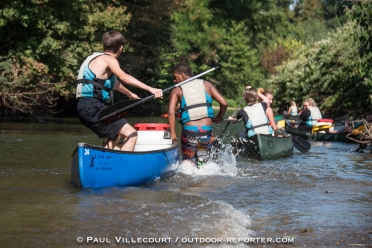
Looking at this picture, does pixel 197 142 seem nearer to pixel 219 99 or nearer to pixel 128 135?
pixel 219 99

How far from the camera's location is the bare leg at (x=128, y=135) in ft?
28.6

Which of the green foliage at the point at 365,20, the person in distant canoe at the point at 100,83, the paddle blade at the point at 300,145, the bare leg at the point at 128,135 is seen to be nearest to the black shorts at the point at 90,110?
the person in distant canoe at the point at 100,83

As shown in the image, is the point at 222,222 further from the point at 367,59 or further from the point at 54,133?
the point at 54,133

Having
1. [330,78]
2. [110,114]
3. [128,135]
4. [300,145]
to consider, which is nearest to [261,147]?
[300,145]

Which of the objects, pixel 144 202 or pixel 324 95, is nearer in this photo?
pixel 144 202

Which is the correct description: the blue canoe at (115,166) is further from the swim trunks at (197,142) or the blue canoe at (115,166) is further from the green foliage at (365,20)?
the green foliage at (365,20)

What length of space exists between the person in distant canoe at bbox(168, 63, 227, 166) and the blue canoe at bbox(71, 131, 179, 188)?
35 cm

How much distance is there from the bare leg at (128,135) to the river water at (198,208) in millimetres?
523

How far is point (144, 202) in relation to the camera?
310 inches

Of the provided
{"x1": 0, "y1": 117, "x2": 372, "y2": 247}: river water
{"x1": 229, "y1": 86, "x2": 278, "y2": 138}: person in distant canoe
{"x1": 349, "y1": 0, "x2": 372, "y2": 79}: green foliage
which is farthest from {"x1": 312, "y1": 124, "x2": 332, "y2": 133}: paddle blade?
{"x1": 0, "y1": 117, "x2": 372, "y2": 247}: river water

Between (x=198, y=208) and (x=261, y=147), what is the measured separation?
5.86 m

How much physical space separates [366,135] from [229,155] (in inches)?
157

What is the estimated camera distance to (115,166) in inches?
335

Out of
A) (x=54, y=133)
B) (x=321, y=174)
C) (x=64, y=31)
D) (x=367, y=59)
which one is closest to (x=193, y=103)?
(x=321, y=174)
